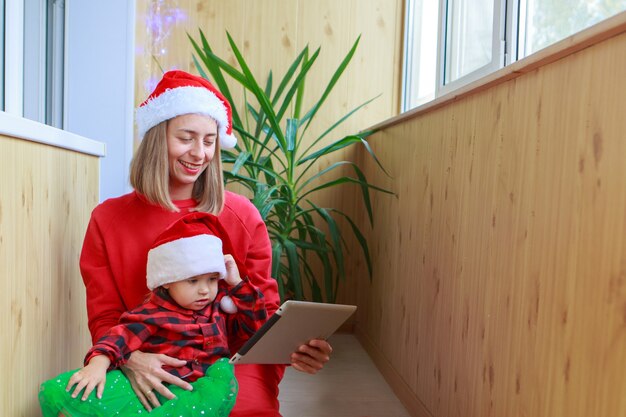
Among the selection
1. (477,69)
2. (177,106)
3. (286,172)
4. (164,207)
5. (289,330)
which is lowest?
(289,330)

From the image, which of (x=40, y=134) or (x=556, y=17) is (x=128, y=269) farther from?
(x=556, y=17)

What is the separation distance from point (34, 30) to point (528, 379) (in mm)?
2162

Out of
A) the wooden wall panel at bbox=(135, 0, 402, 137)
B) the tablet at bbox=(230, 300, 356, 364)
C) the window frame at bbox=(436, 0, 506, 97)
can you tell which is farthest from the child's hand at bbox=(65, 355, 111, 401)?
the wooden wall panel at bbox=(135, 0, 402, 137)

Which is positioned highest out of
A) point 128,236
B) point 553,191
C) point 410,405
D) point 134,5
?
point 134,5

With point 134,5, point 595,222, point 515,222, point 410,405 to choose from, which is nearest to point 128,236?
point 515,222

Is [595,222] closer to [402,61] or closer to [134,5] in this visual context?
[402,61]

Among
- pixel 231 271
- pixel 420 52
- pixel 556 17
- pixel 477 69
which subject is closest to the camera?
pixel 231 271

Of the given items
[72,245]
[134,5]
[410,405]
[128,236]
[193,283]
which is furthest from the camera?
[134,5]

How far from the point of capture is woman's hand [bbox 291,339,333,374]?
1.44 metres

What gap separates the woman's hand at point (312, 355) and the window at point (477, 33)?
98cm

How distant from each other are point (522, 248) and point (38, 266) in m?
1.10

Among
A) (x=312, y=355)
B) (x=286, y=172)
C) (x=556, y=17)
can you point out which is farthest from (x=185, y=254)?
(x=286, y=172)

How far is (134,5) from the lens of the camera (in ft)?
10.6

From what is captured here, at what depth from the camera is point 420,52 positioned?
3328 mm
